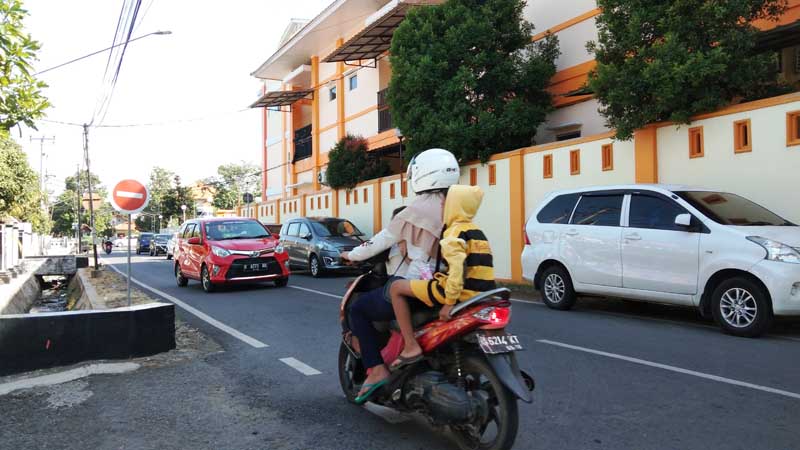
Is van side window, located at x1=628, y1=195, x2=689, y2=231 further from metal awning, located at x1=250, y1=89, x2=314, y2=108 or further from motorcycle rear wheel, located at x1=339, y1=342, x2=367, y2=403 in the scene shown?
metal awning, located at x1=250, y1=89, x2=314, y2=108

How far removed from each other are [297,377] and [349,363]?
3.71ft

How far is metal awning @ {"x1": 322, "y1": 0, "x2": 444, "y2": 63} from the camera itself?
747 inches

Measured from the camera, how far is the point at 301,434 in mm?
3947

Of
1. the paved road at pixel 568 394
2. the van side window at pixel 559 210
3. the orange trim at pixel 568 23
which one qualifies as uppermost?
the orange trim at pixel 568 23

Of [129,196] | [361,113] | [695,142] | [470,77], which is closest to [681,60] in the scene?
[695,142]

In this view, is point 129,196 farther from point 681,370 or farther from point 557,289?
point 681,370

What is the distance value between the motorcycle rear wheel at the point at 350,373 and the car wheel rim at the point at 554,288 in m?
5.47

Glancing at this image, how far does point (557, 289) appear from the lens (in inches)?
368

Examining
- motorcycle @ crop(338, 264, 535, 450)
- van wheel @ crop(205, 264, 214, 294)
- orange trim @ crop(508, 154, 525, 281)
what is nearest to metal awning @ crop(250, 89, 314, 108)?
van wheel @ crop(205, 264, 214, 294)

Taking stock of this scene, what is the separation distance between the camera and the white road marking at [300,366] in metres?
5.60

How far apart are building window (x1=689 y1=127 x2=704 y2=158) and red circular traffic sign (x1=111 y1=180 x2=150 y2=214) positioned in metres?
8.90

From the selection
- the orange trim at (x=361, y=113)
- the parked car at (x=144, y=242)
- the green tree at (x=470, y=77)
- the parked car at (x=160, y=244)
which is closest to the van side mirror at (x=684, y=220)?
the green tree at (x=470, y=77)

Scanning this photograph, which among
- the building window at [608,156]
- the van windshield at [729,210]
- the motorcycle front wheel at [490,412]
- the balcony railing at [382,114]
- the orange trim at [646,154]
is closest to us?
the motorcycle front wheel at [490,412]

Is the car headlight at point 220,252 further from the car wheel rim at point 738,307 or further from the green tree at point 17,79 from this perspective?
the car wheel rim at point 738,307
